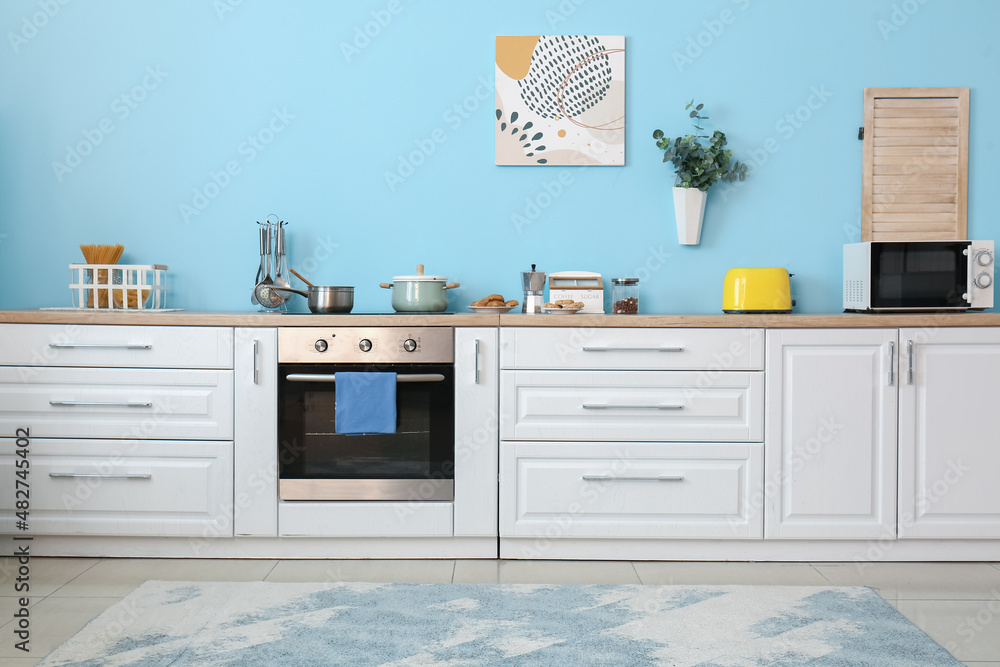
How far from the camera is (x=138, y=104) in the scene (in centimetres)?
327

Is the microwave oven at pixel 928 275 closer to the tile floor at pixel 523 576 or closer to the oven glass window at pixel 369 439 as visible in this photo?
the tile floor at pixel 523 576


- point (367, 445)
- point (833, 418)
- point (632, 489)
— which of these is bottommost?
point (632, 489)

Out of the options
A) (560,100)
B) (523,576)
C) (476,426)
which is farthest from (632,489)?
(560,100)

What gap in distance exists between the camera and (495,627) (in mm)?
2189

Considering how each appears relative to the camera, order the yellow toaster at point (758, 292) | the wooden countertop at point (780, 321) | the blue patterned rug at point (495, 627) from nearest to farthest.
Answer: the blue patterned rug at point (495, 627), the wooden countertop at point (780, 321), the yellow toaster at point (758, 292)

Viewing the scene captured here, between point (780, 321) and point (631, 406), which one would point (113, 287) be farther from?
point (780, 321)

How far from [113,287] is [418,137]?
1.31 metres

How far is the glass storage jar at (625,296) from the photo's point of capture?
3.09m

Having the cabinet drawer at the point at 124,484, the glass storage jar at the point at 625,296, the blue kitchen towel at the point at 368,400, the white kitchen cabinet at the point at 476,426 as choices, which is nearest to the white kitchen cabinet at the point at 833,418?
the glass storage jar at the point at 625,296

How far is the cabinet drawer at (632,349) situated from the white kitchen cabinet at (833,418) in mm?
103

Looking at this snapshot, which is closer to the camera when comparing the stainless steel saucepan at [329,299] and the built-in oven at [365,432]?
the built-in oven at [365,432]

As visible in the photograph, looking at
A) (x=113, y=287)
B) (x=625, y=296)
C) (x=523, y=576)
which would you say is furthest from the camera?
(x=625, y=296)

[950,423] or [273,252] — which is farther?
[273,252]

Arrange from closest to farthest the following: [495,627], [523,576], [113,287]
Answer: [495,627] < [523,576] < [113,287]
